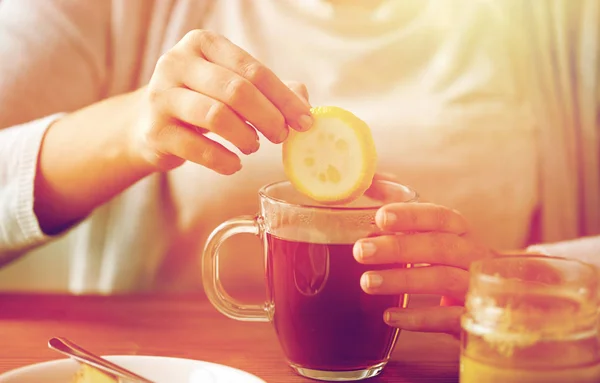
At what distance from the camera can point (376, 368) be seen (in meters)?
0.69

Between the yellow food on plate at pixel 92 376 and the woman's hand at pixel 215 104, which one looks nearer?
the yellow food on plate at pixel 92 376

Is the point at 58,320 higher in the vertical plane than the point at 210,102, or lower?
lower

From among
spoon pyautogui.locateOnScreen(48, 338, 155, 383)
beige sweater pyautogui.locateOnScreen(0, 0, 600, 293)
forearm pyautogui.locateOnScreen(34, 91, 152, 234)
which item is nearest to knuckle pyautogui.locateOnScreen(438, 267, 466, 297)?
spoon pyautogui.locateOnScreen(48, 338, 155, 383)

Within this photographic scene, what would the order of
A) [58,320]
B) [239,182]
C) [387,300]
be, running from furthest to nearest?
[239,182] → [58,320] → [387,300]

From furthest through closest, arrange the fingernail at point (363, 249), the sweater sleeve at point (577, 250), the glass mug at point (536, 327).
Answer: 1. the sweater sleeve at point (577, 250)
2. the fingernail at point (363, 249)
3. the glass mug at point (536, 327)

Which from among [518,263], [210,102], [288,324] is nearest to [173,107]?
[210,102]

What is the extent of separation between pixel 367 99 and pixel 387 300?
2.47 ft

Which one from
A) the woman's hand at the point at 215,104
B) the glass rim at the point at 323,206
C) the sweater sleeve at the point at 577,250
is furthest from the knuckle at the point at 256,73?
the sweater sleeve at the point at 577,250

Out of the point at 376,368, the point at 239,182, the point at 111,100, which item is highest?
the point at 111,100

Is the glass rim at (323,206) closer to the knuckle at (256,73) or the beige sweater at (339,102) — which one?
the knuckle at (256,73)

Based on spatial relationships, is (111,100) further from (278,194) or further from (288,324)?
(288,324)

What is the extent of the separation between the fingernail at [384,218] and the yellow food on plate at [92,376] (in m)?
0.25

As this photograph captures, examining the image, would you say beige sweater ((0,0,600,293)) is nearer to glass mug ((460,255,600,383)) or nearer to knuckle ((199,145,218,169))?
knuckle ((199,145,218,169))

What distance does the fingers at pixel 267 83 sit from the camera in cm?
69
